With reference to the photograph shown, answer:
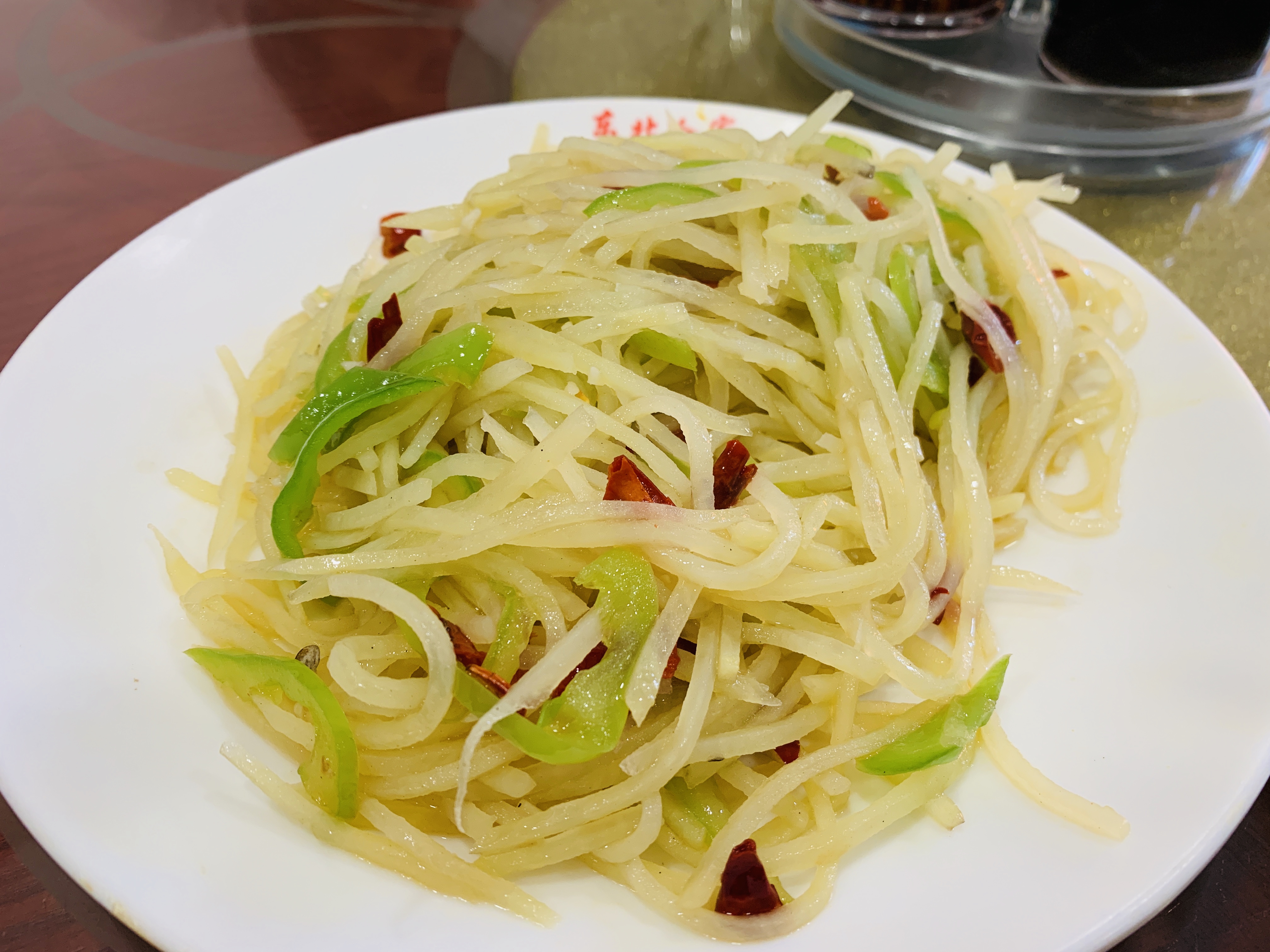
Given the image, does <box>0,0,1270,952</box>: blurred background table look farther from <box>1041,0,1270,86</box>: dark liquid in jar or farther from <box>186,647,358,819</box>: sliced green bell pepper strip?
<box>186,647,358,819</box>: sliced green bell pepper strip

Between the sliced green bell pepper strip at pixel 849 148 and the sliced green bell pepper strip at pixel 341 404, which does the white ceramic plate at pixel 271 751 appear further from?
the sliced green bell pepper strip at pixel 849 148

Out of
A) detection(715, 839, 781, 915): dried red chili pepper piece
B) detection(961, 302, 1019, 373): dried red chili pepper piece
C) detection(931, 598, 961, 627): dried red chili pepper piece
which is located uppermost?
detection(961, 302, 1019, 373): dried red chili pepper piece

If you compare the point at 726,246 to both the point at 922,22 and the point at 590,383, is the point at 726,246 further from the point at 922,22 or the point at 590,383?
the point at 922,22

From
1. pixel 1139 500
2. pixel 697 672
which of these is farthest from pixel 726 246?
pixel 1139 500

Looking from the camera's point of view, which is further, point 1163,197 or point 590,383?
point 1163,197

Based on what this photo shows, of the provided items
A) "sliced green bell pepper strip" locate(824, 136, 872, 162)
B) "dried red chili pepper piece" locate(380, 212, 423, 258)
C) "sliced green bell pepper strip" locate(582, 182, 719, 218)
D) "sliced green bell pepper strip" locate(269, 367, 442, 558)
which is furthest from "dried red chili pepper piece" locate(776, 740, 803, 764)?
"dried red chili pepper piece" locate(380, 212, 423, 258)

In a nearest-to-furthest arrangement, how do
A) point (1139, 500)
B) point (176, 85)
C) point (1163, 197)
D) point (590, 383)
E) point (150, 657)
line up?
point (150, 657) → point (590, 383) → point (1139, 500) → point (1163, 197) → point (176, 85)

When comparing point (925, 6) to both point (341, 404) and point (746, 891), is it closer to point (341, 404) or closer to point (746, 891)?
point (341, 404)

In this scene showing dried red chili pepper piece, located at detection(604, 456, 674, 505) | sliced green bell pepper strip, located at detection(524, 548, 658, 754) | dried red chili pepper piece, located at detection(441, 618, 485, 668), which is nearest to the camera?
sliced green bell pepper strip, located at detection(524, 548, 658, 754)
